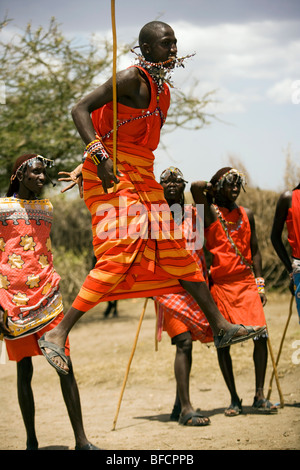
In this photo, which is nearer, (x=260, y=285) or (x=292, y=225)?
(x=292, y=225)

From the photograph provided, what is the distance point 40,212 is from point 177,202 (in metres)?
1.69

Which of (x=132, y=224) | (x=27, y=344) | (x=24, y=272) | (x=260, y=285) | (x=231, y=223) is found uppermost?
(x=132, y=224)

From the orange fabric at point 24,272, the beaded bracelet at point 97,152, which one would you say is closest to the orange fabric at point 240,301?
the orange fabric at point 24,272

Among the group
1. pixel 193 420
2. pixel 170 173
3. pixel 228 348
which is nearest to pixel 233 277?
pixel 228 348

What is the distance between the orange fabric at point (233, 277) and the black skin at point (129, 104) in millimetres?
1823

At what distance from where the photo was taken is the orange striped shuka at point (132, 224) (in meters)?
3.95

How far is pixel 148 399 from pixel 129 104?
394 cm

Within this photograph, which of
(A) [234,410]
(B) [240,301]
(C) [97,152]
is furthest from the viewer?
(B) [240,301]

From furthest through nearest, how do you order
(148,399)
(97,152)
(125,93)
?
(148,399) → (125,93) → (97,152)

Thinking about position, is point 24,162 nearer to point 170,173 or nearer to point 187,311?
point 170,173

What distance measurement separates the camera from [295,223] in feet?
18.1

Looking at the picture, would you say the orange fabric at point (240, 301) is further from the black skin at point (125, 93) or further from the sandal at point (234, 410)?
the black skin at point (125, 93)

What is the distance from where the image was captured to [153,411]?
649 centimetres

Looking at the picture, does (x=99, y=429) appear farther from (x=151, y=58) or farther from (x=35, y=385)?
(x=151, y=58)
